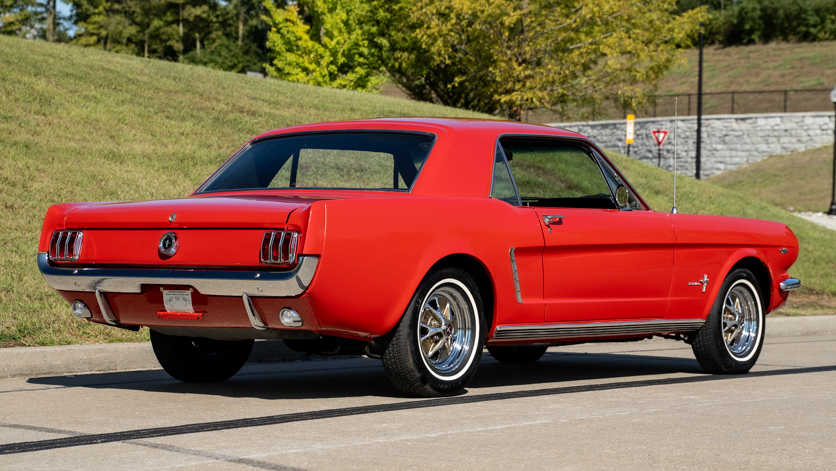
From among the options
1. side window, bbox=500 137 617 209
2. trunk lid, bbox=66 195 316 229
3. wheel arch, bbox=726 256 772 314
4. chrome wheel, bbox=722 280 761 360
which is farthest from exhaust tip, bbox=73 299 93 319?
side window, bbox=500 137 617 209

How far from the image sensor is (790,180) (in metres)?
45.9

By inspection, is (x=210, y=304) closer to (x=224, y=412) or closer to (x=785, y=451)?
(x=224, y=412)

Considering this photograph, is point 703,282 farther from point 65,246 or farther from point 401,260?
point 65,246

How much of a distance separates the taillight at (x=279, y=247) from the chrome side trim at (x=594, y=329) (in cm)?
163

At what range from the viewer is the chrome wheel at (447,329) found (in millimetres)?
6109

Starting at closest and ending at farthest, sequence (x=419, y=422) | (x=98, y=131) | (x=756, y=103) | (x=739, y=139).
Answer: (x=419, y=422) < (x=98, y=131) < (x=739, y=139) < (x=756, y=103)

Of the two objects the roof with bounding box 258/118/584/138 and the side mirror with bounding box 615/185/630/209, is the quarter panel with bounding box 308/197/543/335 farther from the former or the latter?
the side mirror with bounding box 615/185/630/209

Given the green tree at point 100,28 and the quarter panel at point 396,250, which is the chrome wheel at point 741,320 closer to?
the quarter panel at point 396,250

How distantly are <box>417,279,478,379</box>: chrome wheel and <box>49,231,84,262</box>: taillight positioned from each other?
2.03 metres

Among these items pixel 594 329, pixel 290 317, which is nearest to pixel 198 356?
pixel 290 317

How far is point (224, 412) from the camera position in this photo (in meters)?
5.73

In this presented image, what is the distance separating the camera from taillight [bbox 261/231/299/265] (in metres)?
5.38

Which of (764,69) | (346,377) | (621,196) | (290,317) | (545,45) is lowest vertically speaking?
(346,377)

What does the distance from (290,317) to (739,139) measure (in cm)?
5264
